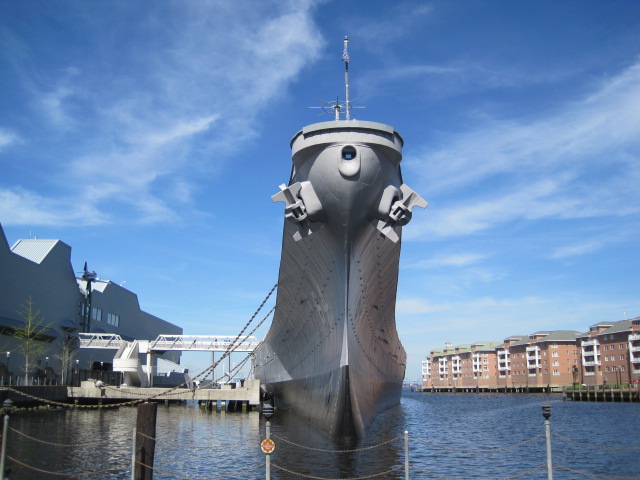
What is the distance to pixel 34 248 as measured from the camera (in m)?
52.4

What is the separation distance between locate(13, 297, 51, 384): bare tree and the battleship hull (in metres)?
30.9

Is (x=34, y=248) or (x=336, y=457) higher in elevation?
(x=34, y=248)

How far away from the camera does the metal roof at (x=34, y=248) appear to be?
51.0 meters

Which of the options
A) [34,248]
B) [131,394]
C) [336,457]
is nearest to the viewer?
[336,457]

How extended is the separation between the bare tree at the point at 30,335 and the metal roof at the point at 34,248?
15.1 ft

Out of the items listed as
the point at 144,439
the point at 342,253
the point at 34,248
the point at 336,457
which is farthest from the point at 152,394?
the point at 144,439

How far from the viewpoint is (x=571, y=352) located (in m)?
88.1

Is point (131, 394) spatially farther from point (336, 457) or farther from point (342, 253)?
point (336, 457)

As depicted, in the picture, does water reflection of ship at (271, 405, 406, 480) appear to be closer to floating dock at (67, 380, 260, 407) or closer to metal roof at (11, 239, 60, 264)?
floating dock at (67, 380, 260, 407)

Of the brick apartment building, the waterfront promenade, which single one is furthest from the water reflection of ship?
the brick apartment building

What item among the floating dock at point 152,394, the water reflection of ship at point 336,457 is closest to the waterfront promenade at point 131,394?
the floating dock at point 152,394

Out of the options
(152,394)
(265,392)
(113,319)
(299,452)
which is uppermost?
(113,319)

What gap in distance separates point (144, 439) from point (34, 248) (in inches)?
1894

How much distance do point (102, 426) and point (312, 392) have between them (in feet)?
33.2
